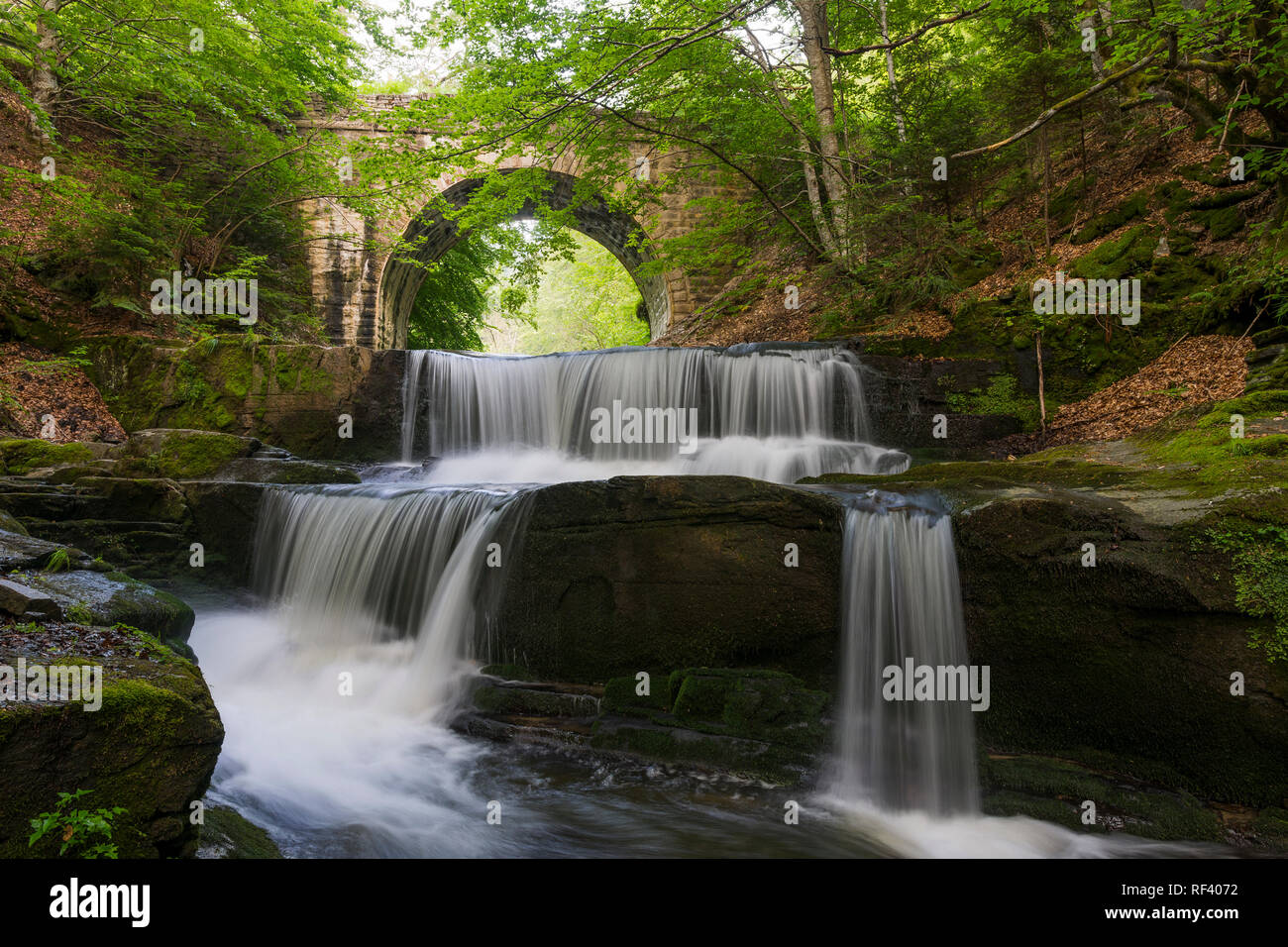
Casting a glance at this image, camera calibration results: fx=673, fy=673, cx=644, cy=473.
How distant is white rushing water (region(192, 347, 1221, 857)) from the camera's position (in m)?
3.65

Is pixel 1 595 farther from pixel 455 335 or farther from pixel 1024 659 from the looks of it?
pixel 455 335

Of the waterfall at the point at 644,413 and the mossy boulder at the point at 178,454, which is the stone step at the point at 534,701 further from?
the mossy boulder at the point at 178,454

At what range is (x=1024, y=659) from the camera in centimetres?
416

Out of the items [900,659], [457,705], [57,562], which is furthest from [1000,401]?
[57,562]

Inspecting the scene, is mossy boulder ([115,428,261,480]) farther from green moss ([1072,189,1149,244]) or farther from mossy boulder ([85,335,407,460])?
green moss ([1072,189,1149,244])

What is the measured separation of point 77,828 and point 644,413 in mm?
8190

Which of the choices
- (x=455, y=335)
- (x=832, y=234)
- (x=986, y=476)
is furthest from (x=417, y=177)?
(x=455, y=335)

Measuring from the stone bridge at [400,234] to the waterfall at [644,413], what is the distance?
6.41 meters

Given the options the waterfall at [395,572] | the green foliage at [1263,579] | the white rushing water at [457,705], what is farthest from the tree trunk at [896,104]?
the waterfall at [395,572]

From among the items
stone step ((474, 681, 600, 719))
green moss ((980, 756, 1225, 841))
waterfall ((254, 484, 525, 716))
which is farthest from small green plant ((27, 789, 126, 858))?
green moss ((980, 756, 1225, 841))

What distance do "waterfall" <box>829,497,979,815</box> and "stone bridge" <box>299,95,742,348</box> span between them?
12417 millimetres

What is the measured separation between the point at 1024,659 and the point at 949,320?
651 cm

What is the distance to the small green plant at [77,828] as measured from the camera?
2186 mm

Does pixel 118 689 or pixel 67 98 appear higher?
pixel 67 98
